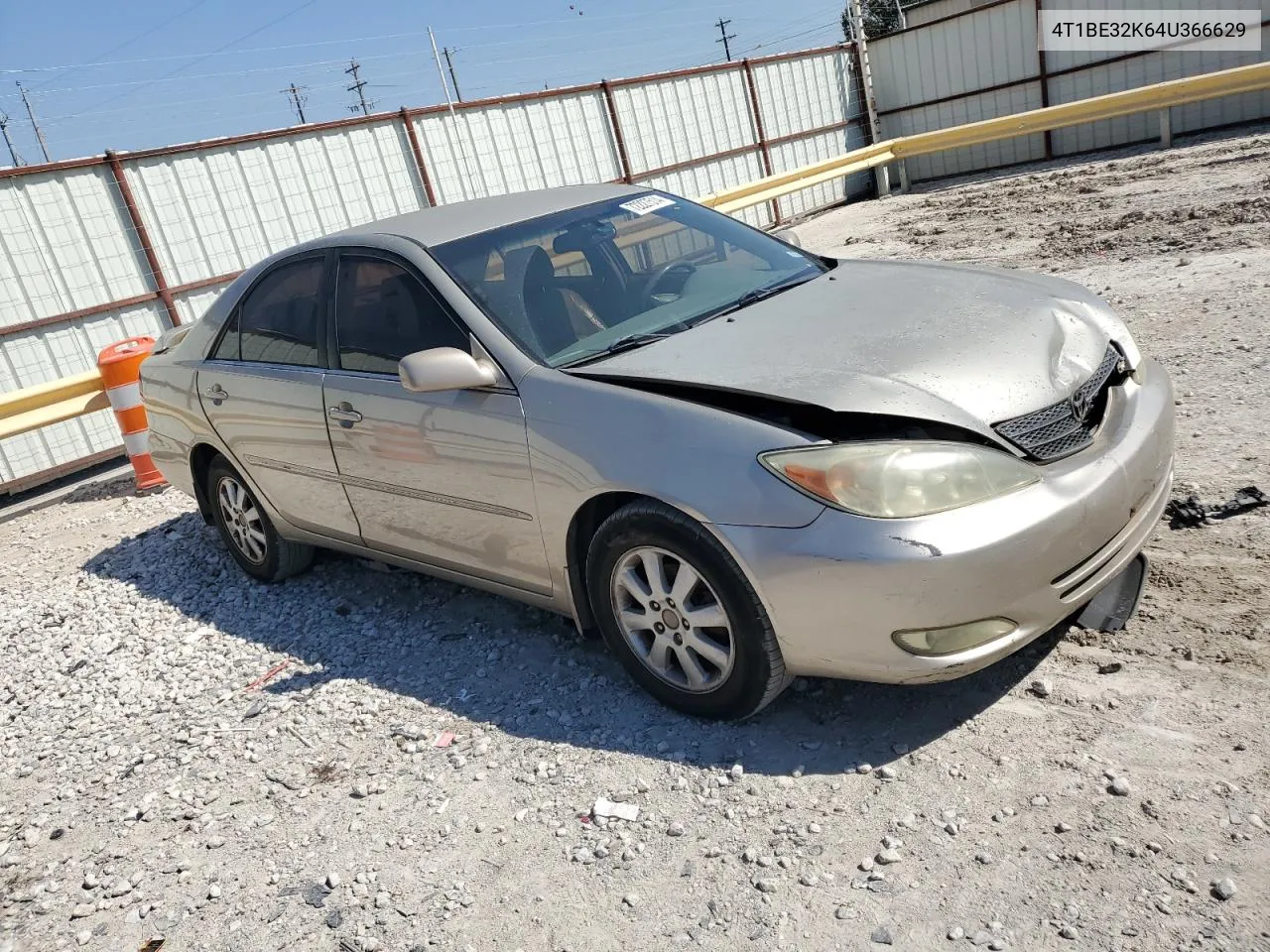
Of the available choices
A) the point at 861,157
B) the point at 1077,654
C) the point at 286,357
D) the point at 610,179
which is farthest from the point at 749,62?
the point at 1077,654

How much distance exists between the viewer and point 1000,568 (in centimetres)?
280

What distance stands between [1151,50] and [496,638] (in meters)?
15.8

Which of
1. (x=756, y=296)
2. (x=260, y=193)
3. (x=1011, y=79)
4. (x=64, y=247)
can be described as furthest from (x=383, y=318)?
(x=1011, y=79)

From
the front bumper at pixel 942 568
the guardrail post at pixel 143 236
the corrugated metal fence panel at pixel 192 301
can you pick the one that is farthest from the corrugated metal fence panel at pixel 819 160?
the front bumper at pixel 942 568

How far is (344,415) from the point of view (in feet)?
14.1

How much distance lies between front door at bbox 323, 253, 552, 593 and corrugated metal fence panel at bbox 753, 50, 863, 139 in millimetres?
14408

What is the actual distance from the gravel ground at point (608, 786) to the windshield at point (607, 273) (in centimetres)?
129

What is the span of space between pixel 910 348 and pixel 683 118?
46.0 feet

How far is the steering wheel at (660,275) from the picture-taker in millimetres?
4027

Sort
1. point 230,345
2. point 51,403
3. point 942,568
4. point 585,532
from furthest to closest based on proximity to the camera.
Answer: point 51,403 → point 230,345 → point 585,532 → point 942,568

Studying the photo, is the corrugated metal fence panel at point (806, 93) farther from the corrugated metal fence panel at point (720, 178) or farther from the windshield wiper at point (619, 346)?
the windshield wiper at point (619, 346)

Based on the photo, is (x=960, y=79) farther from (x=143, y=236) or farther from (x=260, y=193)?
(x=143, y=236)

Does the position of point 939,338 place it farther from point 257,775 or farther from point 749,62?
point 749,62

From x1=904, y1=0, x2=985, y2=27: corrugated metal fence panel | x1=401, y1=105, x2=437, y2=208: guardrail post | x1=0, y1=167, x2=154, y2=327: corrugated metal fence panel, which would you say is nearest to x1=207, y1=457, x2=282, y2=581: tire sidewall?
x1=0, y1=167, x2=154, y2=327: corrugated metal fence panel
